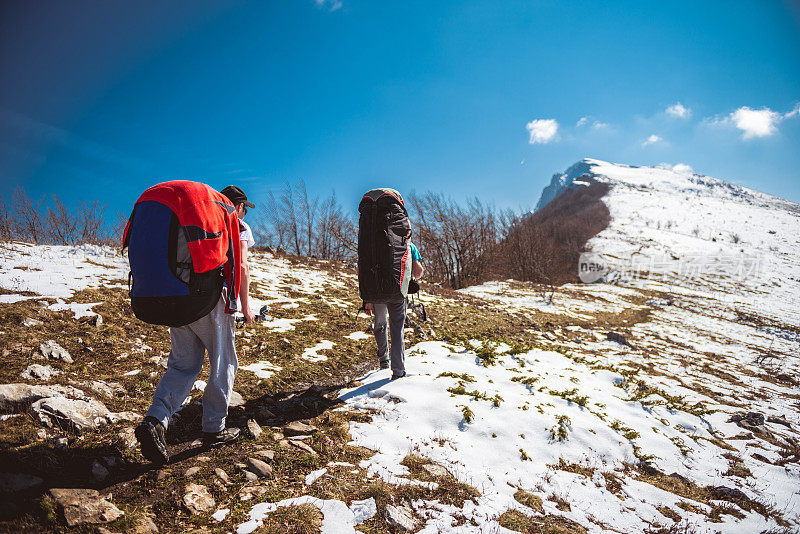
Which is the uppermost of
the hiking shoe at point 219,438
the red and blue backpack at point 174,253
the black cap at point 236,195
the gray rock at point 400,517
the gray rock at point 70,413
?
the black cap at point 236,195

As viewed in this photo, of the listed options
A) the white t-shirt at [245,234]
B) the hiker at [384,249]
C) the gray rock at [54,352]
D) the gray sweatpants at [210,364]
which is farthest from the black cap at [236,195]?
the gray rock at [54,352]

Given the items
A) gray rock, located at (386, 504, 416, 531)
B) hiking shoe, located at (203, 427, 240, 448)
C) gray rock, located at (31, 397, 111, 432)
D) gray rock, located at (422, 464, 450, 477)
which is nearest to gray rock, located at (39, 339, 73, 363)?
gray rock, located at (31, 397, 111, 432)

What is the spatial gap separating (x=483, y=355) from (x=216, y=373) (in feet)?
14.0

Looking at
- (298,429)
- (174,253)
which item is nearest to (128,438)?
(298,429)

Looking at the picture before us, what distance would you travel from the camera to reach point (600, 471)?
3062 mm

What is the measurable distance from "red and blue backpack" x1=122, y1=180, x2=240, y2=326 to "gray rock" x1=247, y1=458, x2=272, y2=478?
120 cm

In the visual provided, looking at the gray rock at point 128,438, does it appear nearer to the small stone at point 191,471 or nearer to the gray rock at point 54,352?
the small stone at point 191,471

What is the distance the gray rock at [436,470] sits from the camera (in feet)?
8.42

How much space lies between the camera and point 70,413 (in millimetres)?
2688

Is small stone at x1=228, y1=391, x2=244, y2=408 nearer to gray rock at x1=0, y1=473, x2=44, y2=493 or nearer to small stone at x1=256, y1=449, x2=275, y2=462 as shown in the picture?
small stone at x1=256, y1=449, x2=275, y2=462

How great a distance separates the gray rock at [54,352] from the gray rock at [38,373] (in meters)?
0.27

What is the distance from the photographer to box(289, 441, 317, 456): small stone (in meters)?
2.70

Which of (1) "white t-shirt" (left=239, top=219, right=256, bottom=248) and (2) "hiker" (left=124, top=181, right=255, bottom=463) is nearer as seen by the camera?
(2) "hiker" (left=124, top=181, right=255, bottom=463)

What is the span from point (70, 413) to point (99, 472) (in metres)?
0.85
